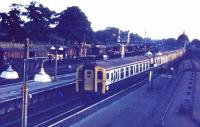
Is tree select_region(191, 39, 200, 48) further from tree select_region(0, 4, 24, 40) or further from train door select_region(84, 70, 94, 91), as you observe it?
train door select_region(84, 70, 94, 91)

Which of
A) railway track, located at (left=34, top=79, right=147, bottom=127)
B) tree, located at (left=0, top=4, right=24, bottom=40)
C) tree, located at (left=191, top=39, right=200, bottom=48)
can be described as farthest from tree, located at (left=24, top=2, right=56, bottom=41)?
tree, located at (left=191, top=39, right=200, bottom=48)

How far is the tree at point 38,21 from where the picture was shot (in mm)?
68062

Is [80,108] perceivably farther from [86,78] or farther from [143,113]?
[143,113]

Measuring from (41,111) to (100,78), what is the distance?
5.05m

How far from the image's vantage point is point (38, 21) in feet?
241

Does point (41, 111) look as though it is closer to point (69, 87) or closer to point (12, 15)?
point (69, 87)

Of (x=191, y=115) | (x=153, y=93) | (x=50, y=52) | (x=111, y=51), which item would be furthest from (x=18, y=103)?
(x=111, y=51)

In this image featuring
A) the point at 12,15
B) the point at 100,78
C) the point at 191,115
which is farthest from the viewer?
the point at 12,15

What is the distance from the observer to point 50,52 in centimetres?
5138

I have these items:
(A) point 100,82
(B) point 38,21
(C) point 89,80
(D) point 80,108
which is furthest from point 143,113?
(B) point 38,21

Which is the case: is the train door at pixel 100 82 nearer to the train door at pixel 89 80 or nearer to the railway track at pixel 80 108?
the train door at pixel 89 80

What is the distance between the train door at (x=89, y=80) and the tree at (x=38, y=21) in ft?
140

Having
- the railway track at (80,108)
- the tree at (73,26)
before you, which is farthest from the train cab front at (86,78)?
the tree at (73,26)

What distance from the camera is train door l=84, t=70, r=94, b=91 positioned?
24.7 meters
